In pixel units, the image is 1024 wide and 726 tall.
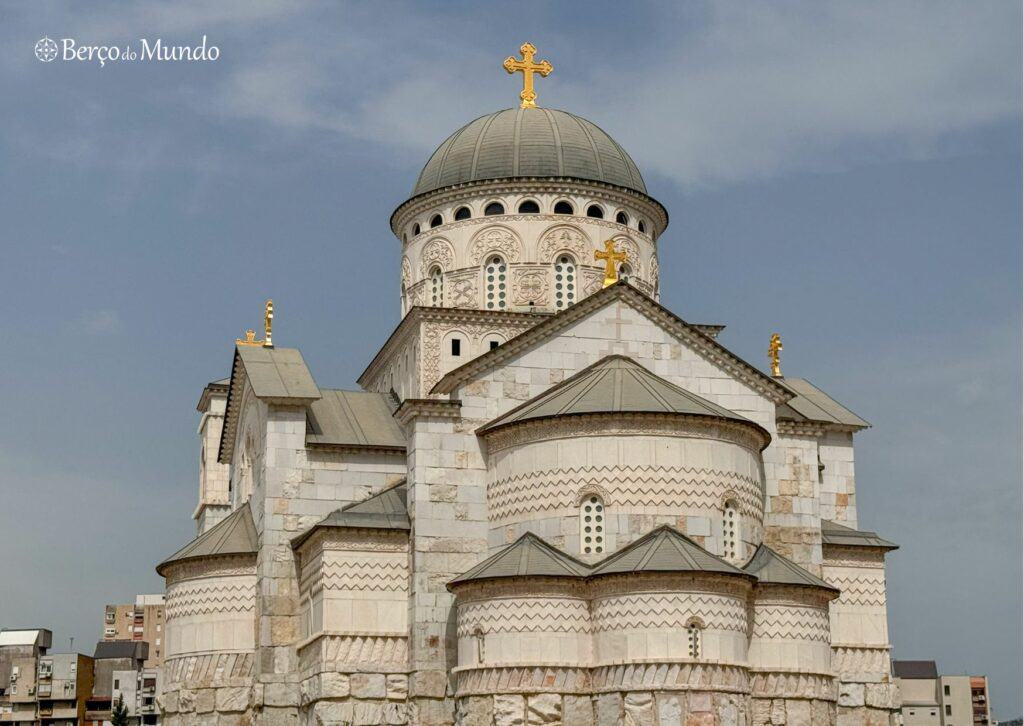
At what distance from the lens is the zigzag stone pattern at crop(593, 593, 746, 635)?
94.2 ft

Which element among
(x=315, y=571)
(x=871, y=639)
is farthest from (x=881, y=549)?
(x=315, y=571)

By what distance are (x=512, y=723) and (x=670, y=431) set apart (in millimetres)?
6426

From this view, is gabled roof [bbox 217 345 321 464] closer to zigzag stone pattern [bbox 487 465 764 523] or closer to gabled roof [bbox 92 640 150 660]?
zigzag stone pattern [bbox 487 465 764 523]

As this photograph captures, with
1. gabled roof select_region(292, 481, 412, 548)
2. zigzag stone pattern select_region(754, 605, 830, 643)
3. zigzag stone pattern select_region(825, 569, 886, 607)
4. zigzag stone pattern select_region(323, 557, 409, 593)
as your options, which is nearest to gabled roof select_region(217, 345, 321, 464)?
gabled roof select_region(292, 481, 412, 548)

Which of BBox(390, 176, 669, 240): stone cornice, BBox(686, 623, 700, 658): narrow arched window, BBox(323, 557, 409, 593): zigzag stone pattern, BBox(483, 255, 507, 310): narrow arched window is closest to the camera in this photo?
BBox(686, 623, 700, 658): narrow arched window

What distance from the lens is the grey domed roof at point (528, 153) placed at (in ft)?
131

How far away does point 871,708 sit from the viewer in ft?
117

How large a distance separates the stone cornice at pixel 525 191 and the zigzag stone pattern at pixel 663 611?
13173 mm

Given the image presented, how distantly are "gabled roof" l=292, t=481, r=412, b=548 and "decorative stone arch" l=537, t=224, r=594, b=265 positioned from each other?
7.84 metres

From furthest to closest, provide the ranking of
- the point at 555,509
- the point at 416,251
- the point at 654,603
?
the point at 416,251 < the point at 555,509 < the point at 654,603

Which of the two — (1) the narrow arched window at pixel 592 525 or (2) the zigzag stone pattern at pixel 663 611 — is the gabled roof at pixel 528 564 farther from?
(2) the zigzag stone pattern at pixel 663 611

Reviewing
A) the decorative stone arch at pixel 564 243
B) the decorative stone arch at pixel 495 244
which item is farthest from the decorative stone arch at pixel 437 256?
the decorative stone arch at pixel 564 243

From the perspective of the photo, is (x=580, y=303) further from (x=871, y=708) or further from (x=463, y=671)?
(x=871, y=708)

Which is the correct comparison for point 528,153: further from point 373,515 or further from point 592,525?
point 592,525
